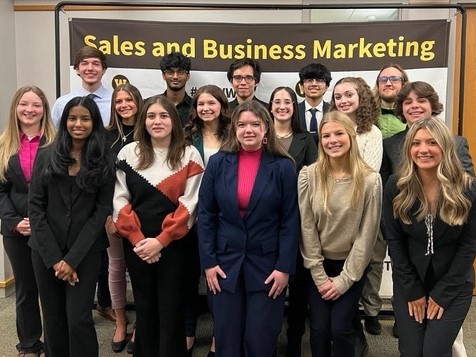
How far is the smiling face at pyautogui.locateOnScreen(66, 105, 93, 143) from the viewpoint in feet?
8.41

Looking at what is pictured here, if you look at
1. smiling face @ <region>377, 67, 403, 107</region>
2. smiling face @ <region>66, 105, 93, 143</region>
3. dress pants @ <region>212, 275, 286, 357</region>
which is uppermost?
smiling face @ <region>377, 67, 403, 107</region>

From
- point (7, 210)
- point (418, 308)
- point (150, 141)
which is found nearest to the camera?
point (418, 308)

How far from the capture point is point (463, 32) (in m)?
3.54

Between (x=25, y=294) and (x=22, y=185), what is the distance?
690mm

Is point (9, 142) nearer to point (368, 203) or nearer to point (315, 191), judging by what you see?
point (315, 191)

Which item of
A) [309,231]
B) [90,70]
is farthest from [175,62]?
[309,231]

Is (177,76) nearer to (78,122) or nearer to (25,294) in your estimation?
(78,122)

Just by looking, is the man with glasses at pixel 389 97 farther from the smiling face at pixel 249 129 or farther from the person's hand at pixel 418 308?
the person's hand at pixel 418 308

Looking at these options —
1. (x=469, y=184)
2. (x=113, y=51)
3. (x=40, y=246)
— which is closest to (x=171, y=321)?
(x=40, y=246)

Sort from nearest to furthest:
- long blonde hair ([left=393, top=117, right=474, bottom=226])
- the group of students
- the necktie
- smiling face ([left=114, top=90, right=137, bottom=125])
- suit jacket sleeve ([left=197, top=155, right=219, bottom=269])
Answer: long blonde hair ([left=393, top=117, right=474, bottom=226]) < the group of students < suit jacket sleeve ([left=197, top=155, right=219, bottom=269]) < smiling face ([left=114, top=90, right=137, bottom=125]) < the necktie

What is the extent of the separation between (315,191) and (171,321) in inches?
43.3

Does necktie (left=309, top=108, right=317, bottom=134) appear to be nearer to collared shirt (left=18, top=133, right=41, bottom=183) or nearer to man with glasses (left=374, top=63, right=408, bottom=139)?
man with glasses (left=374, top=63, right=408, bottom=139)

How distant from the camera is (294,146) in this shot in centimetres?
295

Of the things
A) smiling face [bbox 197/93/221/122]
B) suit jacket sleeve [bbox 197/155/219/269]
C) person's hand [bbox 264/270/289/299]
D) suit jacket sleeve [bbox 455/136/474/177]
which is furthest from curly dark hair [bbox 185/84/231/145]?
suit jacket sleeve [bbox 455/136/474/177]
